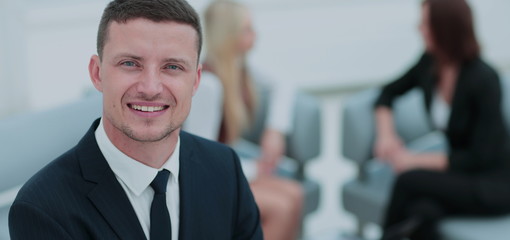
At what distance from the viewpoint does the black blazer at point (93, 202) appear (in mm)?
816

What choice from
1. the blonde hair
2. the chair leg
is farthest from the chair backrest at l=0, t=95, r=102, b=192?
the chair leg

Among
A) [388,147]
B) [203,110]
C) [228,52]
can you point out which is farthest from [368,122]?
[203,110]

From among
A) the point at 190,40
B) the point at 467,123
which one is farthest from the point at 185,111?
the point at 467,123

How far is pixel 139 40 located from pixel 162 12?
0.04 metres

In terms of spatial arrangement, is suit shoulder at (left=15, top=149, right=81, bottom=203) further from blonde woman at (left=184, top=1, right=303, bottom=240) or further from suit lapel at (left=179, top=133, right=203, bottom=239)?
blonde woman at (left=184, top=1, right=303, bottom=240)

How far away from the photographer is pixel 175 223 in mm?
924

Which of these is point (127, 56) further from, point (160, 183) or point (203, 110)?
point (203, 110)

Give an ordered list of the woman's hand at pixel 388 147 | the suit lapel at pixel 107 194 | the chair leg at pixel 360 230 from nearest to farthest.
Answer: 1. the suit lapel at pixel 107 194
2. the woman's hand at pixel 388 147
3. the chair leg at pixel 360 230

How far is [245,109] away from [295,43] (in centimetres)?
175

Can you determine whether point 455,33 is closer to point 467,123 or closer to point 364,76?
point 467,123

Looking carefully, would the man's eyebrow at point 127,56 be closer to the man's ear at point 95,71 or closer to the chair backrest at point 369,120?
the man's ear at point 95,71

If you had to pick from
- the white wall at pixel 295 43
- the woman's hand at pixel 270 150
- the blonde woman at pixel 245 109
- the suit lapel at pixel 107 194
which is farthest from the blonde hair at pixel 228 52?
the suit lapel at pixel 107 194

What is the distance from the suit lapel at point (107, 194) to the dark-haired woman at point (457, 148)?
1699mm

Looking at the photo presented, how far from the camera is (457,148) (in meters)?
2.56
